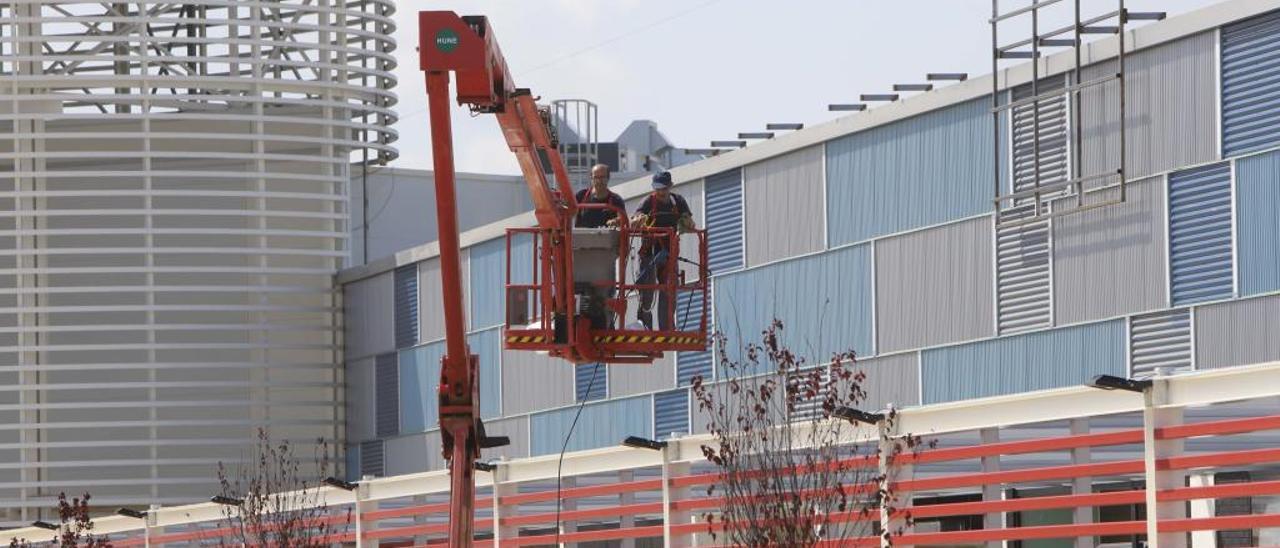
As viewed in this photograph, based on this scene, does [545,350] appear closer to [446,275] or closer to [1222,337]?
[446,275]

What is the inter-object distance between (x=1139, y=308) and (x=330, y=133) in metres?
26.9

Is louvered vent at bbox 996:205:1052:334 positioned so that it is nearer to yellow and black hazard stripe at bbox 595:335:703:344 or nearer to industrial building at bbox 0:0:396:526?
yellow and black hazard stripe at bbox 595:335:703:344

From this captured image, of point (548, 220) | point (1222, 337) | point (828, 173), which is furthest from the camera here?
point (828, 173)

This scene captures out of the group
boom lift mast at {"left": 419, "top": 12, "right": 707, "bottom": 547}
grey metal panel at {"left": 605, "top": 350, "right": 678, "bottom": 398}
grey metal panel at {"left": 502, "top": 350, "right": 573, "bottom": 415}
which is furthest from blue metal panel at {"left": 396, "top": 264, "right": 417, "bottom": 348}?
boom lift mast at {"left": 419, "top": 12, "right": 707, "bottom": 547}

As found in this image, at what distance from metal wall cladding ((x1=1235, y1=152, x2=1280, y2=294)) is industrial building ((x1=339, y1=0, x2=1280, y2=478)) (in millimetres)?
32

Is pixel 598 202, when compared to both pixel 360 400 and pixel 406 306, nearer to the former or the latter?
pixel 406 306

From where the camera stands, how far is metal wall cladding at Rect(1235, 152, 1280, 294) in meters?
33.6

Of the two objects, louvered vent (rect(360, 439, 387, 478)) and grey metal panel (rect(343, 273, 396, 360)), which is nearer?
grey metal panel (rect(343, 273, 396, 360))

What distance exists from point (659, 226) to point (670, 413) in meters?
20.8

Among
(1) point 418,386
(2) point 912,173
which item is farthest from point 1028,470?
(1) point 418,386

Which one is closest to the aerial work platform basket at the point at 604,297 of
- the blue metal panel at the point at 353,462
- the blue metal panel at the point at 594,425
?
the blue metal panel at the point at 594,425

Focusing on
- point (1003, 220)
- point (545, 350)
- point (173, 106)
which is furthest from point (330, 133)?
point (545, 350)

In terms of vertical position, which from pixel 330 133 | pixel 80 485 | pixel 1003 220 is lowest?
pixel 80 485

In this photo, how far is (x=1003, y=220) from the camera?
38.8m
